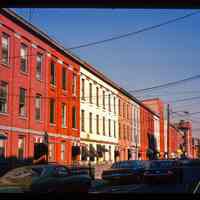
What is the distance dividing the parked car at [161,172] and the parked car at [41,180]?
978 cm

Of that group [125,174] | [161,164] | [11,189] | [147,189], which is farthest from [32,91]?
[11,189]

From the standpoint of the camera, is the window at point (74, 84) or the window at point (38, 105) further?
the window at point (74, 84)

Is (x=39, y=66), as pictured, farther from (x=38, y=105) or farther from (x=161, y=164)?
(x=161, y=164)

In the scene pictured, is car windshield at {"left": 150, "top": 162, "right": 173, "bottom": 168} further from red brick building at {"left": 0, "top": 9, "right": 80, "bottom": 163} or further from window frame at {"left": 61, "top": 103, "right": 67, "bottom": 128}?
window frame at {"left": 61, "top": 103, "right": 67, "bottom": 128}

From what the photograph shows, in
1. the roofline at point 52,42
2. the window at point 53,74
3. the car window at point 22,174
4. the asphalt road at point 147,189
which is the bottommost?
the asphalt road at point 147,189

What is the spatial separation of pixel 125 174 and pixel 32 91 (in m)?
12.3

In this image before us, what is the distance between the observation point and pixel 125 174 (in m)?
25.6

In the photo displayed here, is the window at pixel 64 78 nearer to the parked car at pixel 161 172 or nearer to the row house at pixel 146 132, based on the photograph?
the parked car at pixel 161 172

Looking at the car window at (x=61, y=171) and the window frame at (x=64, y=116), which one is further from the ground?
the window frame at (x=64, y=116)

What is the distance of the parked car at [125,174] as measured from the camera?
25.5 meters

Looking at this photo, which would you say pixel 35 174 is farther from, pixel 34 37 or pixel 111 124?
pixel 111 124

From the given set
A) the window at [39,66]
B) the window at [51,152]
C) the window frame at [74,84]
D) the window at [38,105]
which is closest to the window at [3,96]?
the window at [39,66]
